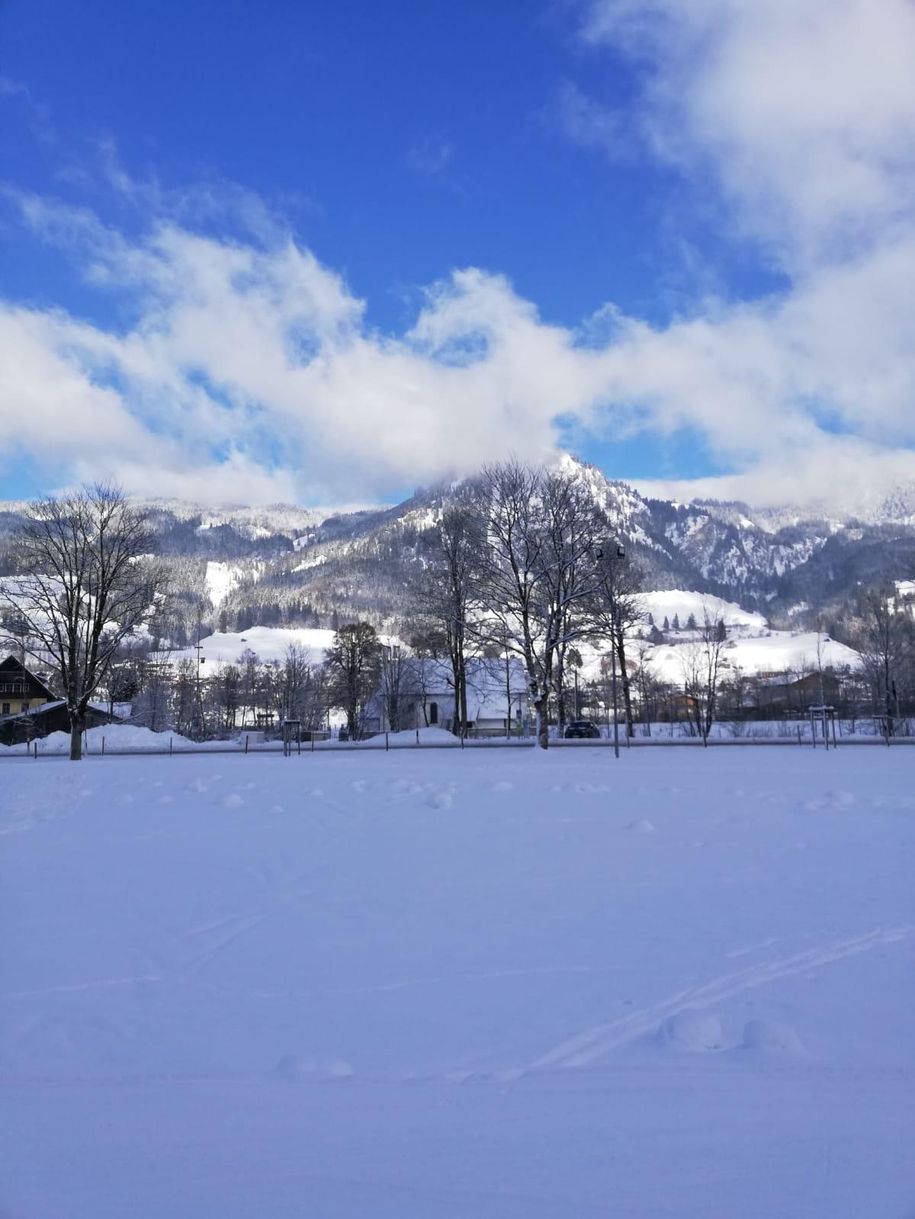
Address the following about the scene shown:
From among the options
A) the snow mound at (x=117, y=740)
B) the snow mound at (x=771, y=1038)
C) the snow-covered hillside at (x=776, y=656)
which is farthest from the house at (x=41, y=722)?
the snow-covered hillside at (x=776, y=656)

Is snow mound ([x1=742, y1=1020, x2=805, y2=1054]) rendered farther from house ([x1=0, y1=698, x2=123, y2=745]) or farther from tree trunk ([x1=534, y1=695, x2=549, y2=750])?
house ([x1=0, y1=698, x2=123, y2=745])

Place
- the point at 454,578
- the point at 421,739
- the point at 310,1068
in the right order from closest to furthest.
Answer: the point at 310,1068 → the point at 454,578 → the point at 421,739

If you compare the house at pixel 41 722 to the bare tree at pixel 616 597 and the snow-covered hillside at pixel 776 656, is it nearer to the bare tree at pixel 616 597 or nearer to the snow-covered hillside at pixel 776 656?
the bare tree at pixel 616 597

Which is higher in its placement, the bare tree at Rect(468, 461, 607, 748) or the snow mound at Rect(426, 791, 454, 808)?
the bare tree at Rect(468, 461, 607, 748)

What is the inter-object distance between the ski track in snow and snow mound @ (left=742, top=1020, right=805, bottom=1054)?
15.9 inches

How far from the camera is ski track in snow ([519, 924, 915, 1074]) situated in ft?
14.6

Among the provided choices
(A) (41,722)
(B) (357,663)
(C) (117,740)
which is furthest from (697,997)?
(A) (41,722)

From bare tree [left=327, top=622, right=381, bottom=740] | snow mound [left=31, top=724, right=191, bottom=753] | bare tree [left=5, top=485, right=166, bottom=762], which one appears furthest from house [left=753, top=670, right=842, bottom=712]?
bare tree [left=5, top=485, right=166, bottom=762]

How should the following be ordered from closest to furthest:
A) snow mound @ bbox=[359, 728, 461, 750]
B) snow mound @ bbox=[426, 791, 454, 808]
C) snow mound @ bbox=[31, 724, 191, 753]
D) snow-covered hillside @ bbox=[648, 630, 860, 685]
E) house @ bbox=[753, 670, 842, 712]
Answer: snow mound @ bbox=[426, 791, 454, 808]
snow mound @ bbox=[359, 728, 461, 750]
snow mound @ bbox=[31, 724, 191, 753]
house @ bbox=[753, 670, 842, 712]
snow-covered hillside @ bbox=[648, 630, 860, 685]

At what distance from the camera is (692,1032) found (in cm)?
466

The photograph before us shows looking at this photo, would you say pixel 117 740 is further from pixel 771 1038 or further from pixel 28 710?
pixel 771 1038

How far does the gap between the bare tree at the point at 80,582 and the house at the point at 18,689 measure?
5114cm

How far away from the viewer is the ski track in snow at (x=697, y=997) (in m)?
4.45

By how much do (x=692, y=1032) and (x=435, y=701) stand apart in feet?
221
